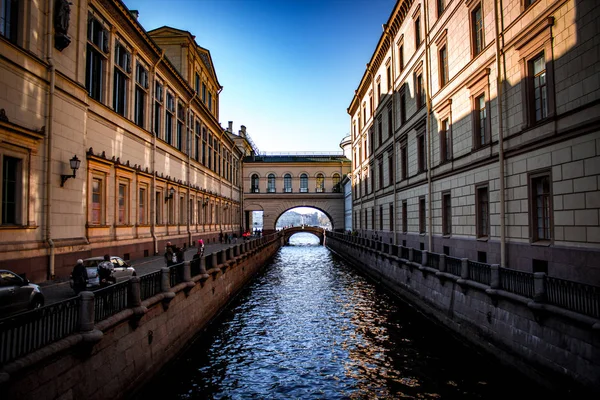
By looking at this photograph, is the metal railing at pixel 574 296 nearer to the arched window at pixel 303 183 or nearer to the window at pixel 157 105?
the window at pixel 157 105

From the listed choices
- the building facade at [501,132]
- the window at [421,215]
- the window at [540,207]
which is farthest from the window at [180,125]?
the window at [540,207]

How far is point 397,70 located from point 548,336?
25.1 m

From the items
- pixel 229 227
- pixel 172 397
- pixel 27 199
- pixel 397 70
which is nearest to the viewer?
pixel 172 397

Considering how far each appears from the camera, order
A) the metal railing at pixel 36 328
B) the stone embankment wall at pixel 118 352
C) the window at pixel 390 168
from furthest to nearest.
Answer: the window at pixel 390 168, the stone embankment wall at pixel 118 352, the metal railing at pixel 36 328

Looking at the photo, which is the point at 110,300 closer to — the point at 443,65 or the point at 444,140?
the point at 444,140

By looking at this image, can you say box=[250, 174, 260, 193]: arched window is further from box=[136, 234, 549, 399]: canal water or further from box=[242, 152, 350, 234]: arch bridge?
box=[136, 234, 549, 399]: canal water

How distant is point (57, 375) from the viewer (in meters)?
6.63

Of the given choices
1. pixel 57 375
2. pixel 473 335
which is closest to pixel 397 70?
pixel 473 335

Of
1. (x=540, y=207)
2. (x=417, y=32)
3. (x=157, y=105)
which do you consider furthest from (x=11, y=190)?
(x=417, y=32)

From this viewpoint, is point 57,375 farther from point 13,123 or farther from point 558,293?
point 558,293

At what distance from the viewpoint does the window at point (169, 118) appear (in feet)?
93.4

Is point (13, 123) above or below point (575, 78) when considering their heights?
below

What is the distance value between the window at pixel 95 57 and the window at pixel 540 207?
57.7 feet

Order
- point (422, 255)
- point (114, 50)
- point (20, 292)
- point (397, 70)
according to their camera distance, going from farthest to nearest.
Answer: point (397, 70)
point (114, 50)
point (422, 255)
point (20, 292)
